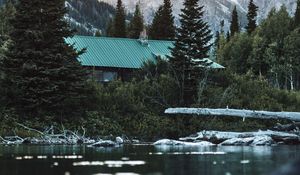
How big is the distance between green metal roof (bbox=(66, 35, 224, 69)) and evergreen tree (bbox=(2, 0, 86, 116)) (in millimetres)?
21564

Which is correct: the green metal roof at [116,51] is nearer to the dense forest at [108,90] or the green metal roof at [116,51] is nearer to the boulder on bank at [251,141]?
the dense forest at [108,90]

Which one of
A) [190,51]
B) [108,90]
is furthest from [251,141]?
[190,51]

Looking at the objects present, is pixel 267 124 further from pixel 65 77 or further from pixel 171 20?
pixel 171 20

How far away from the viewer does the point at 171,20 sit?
98.4 metres

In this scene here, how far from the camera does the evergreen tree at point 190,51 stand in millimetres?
48500

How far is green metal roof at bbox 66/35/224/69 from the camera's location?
66250 millimetres

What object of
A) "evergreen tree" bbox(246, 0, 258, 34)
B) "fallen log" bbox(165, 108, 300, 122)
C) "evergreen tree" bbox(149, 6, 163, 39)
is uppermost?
"evergreen tree" bbox(246, 0, 258, 34)

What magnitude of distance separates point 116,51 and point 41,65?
29.2 m

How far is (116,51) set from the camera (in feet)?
229

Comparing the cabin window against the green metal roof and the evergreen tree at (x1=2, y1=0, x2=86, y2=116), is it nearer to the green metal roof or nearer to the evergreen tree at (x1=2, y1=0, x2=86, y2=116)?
the green metal roof

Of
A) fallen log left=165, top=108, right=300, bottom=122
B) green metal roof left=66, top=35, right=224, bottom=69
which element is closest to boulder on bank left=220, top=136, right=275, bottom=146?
fallen log left=165, top=108, right=300, bottom=122

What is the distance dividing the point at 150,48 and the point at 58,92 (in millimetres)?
33655

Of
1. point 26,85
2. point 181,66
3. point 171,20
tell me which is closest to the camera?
point 26,85

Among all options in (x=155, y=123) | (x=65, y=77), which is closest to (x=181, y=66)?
(x=155, y=123)
